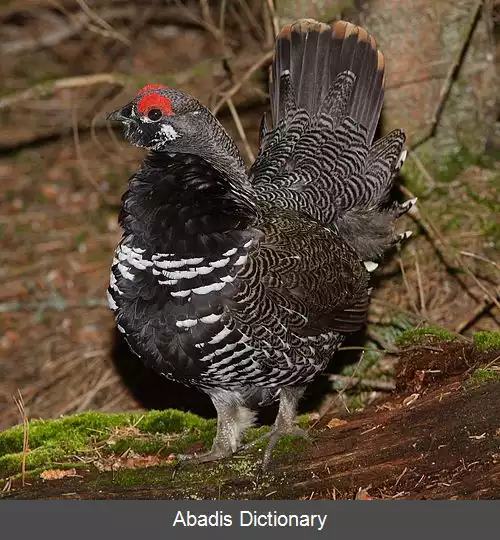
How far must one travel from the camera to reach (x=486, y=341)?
5.20 m

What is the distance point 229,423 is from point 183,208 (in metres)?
1.33

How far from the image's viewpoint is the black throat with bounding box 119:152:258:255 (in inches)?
180

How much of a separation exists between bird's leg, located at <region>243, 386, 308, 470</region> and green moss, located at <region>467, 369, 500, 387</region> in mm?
938

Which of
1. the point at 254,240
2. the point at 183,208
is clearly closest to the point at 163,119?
the point at 183,208

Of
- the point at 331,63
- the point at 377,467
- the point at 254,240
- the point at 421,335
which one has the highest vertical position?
the point at 331,63

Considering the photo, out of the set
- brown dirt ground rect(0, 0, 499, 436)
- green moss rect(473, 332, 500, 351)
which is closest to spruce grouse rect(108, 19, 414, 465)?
green moss rect(473, 332, 500, 351)

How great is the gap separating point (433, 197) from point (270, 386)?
2.73 m

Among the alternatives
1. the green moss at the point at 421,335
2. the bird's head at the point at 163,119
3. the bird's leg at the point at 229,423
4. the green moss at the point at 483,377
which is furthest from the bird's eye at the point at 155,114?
the green moss at the point at 483,377

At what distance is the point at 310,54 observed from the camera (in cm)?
597

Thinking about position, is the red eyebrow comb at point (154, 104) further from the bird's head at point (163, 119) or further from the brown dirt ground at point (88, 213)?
the brown dirt ground at point (88, 213)

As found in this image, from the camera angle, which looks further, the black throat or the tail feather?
the tail feather

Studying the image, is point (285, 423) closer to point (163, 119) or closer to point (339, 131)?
point (163, 119)

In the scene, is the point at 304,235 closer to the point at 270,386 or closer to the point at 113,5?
the point at 270,386

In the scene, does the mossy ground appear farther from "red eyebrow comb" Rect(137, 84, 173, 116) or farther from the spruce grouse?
"red eyebrow comb" Rect(137, 84, 173, 116)
